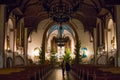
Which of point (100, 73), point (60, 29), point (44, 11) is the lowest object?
point (100, 73)

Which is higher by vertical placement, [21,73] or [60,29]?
[60,29]

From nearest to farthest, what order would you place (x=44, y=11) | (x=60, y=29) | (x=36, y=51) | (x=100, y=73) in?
(x=100, y=73)
(x=60, y=29)
(x=44, y=11)
(x=36, y=51)

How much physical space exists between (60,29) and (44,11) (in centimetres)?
637

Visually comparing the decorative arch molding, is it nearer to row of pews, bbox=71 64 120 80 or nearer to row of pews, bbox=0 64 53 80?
row of pews, bbox=0 64 53 80

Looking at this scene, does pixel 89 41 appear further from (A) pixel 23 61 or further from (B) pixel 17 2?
(B) pixel 17 2

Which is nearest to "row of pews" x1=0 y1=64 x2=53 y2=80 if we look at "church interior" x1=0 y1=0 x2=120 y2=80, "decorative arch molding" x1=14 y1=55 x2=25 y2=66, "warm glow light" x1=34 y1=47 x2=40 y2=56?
"church interior" x1=0 y1=0 x2=120 y2=80

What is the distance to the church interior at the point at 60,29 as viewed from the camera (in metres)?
18.9

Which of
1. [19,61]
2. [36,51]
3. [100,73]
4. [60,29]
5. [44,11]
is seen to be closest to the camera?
[100,73]

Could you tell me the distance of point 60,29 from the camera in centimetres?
2967

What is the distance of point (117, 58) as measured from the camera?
23.7 meters

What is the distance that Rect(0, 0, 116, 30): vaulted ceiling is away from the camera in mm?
25688

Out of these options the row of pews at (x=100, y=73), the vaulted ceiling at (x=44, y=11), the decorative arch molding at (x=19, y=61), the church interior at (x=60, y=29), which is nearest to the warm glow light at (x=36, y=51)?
the church interior at (x=60, y=29)

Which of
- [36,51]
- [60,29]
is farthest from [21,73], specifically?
[36,51]

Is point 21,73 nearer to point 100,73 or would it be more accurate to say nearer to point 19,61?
point 100,73
